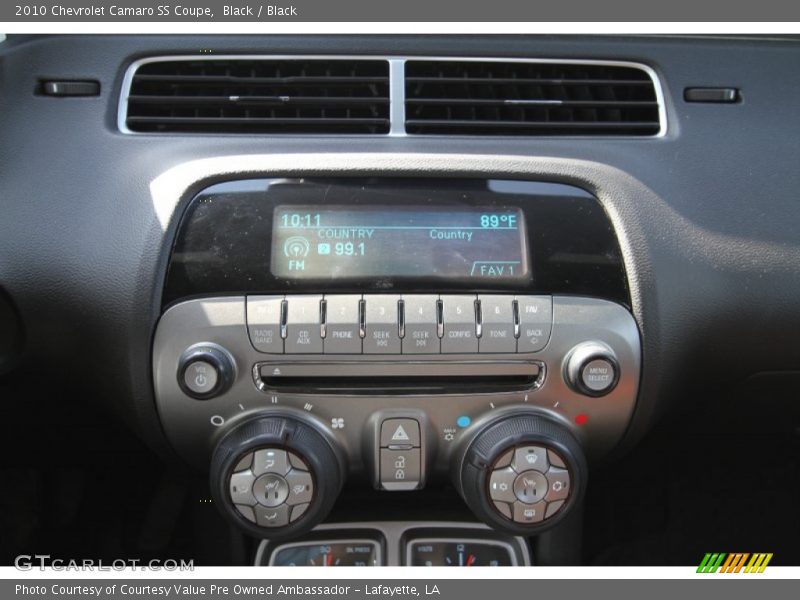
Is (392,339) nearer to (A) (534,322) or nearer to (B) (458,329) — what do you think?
(B) (458,329)

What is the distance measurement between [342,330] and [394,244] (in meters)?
0.17

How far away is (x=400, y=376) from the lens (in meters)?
1.31

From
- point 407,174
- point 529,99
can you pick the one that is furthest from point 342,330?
point 529,99

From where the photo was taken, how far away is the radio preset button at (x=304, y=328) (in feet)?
4.15

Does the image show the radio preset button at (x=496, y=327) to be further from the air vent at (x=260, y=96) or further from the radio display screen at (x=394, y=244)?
the air vent at (x=260, y=96)

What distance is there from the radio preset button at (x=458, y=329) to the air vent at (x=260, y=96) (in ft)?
1.11

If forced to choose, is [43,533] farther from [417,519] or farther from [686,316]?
[686,316]

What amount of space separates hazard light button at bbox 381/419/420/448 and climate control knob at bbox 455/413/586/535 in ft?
0.32

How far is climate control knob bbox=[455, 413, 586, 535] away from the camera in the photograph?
50.9 inches

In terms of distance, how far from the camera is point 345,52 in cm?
139

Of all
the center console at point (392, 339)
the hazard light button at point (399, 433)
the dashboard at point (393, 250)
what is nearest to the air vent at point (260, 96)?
the dashboard at point (393, 250)

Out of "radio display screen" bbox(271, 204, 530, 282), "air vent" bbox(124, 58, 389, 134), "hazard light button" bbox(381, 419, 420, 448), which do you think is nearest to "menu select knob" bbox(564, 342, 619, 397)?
"radio display screen" bbox(271, 204, 530, 282)

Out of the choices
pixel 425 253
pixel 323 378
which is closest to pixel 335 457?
pixel 323 378

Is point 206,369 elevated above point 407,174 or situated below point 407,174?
below
